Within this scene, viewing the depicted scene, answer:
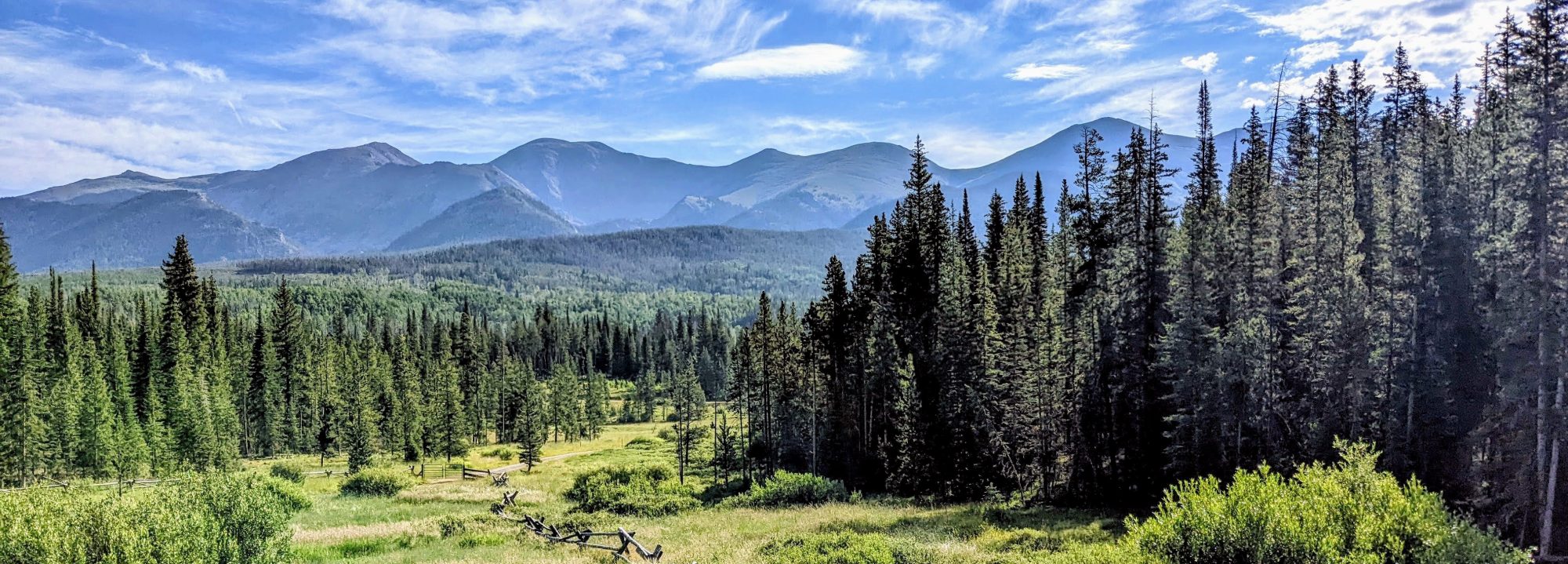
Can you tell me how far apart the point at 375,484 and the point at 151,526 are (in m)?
41.2

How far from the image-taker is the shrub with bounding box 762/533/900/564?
71.6 feet

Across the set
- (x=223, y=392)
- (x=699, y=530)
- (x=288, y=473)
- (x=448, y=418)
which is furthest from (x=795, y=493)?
(x=223, y=392)

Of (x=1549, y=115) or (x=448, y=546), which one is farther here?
(x=448, y=546)

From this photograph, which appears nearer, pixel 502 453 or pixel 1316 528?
pixel 1316 528

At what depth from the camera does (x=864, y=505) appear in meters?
40.1

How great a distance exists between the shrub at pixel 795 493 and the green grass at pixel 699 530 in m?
1.55

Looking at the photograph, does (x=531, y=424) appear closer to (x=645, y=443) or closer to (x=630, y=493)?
(x=645, y=443)

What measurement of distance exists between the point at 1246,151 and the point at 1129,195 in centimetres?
1303

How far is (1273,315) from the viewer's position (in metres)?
32.7

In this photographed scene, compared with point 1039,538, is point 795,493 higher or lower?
lower

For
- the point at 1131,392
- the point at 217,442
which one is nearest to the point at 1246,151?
the point at 1131,392

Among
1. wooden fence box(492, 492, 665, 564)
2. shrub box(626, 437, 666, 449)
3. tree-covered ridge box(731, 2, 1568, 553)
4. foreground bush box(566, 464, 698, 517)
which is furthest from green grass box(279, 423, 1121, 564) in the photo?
shrub box(626, 437, 666, 449)

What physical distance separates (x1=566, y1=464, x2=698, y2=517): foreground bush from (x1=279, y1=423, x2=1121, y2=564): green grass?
3.59 ft

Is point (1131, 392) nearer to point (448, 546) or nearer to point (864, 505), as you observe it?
point (864, 505)
